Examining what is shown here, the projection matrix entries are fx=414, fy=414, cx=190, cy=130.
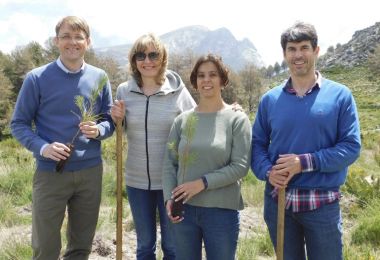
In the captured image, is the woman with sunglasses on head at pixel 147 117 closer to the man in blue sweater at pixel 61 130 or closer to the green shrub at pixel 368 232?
the man in blue sweater at pixel 61 130

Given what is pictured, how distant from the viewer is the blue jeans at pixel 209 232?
308 cm

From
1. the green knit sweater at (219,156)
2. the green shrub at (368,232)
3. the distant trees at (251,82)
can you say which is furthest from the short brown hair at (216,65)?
the distant trees at (251,82)

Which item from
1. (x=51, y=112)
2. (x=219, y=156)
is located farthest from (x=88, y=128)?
(x=219, y=156)

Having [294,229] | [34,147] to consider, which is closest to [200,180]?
[294,229]

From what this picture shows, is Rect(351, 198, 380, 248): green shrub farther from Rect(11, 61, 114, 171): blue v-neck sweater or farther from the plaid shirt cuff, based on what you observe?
Rect(11, 61, 114, 171): blue v-neck sweater

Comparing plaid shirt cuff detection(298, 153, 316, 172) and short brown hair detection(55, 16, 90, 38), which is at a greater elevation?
short brown hair detection(55, 16, 90, 38)

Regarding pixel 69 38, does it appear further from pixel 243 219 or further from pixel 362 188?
pixel 362 188

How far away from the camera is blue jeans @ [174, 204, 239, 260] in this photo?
3.08m

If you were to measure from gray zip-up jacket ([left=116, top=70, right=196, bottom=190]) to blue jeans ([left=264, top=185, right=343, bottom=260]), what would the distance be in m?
1.09

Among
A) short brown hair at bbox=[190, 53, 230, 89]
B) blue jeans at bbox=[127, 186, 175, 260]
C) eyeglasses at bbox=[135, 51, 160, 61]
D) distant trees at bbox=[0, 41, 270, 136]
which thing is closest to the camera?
short brown hair at bbox=[190, 53, 230, 89]

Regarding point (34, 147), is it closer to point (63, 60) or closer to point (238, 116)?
point (63, 60)

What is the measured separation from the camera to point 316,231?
9.46 ft

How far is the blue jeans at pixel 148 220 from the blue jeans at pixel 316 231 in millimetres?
1086

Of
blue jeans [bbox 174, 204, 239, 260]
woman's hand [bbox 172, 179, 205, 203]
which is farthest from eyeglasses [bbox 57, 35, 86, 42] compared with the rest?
blue jeans [bbox 174, 204, 239, 260]
